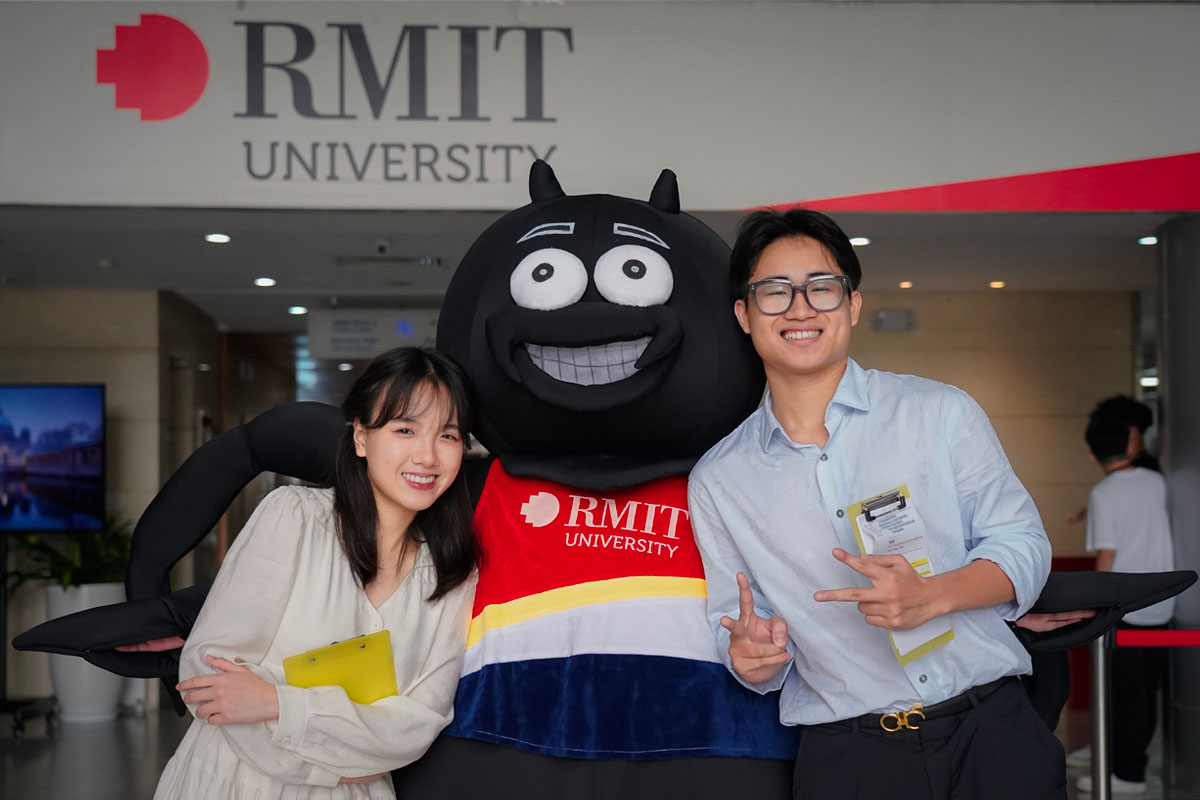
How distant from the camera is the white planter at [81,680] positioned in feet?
24.0

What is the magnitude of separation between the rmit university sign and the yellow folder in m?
3.12

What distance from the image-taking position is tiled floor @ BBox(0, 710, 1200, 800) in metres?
5.43

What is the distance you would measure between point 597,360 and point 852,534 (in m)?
0.68

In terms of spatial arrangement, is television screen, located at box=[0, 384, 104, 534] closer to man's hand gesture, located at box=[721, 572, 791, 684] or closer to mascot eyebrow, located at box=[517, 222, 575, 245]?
mascot eyebrow, located at box=[517, 222, 575, 245]

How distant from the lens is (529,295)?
2.45 meters

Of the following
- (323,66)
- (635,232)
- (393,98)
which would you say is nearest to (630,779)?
(635,232)

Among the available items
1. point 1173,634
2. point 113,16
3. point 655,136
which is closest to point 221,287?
point 113,16

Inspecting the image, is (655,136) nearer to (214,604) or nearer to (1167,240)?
(1167,240)

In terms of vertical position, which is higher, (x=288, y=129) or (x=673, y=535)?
(x=288, y=129)

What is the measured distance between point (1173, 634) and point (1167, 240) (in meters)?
2.71

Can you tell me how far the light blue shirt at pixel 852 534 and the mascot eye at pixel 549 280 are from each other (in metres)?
0.55

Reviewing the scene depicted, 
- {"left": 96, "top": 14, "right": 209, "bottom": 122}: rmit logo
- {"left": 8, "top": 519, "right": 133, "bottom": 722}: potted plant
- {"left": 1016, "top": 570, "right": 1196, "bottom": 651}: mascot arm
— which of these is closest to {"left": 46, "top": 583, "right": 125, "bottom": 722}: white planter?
{"left": 8, "top": 519, "right": 133, "bottom": 722}: potted plant

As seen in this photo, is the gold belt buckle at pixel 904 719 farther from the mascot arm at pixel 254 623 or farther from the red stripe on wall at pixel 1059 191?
the red stripe on wall at pixel 1059 191

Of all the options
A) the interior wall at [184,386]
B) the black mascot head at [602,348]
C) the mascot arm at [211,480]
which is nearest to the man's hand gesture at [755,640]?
the black mascot head at [602,348]
